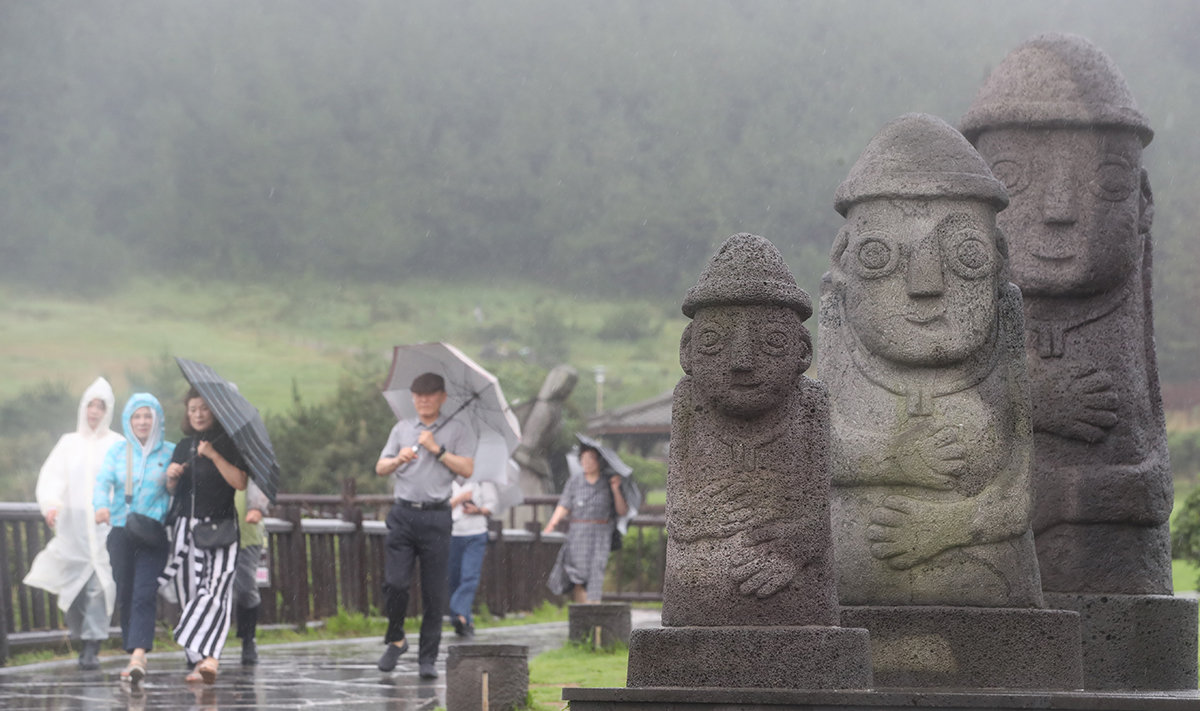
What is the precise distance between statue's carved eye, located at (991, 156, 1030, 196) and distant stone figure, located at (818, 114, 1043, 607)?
52.2 inches

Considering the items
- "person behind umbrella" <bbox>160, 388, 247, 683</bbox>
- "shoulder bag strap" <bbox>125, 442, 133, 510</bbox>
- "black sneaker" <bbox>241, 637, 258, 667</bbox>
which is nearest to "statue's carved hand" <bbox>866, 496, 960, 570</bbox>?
"person behind umbrella" <bbox>160, 388, 247, 683</bbox>

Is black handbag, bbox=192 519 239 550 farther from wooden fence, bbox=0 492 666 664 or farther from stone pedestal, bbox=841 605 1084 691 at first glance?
stone pedestal, bbox=841 605 1084 691

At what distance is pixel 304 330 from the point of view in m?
81.7

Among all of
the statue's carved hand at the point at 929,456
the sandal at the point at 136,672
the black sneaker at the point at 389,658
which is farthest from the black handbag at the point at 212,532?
the statue's carved hand at the point at 929,456

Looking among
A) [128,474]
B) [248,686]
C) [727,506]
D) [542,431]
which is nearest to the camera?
[727,506]

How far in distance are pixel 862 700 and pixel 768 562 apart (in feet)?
2.15

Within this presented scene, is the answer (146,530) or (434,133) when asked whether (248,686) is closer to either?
(146,530)

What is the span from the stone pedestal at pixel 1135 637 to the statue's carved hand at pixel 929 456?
1.44m

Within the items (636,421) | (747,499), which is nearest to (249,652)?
(747,499)

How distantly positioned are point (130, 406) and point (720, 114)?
7768cm

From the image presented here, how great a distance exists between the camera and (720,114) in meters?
87.6

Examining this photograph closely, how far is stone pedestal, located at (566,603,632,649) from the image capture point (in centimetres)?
1358

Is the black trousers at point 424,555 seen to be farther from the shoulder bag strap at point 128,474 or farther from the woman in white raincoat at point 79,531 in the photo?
the woman in white raincoat at point 79,531

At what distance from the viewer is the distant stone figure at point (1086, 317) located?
852 cm
